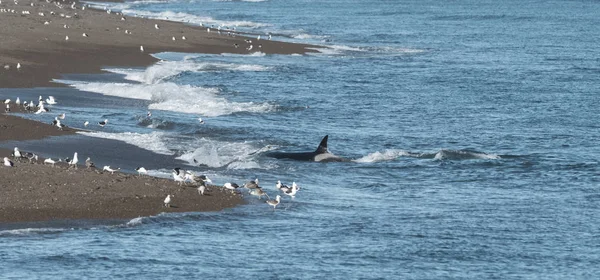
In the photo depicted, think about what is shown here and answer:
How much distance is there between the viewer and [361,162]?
26484mm

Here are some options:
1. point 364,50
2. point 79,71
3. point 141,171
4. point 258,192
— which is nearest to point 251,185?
point 258,192

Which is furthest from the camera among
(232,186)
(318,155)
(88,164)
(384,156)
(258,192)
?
(384,156)

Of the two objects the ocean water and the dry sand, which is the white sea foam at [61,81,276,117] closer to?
the ocean water

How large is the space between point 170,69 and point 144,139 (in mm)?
18173

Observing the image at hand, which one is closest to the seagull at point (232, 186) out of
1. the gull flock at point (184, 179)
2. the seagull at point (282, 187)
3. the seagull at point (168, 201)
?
the gull flock at point (184, 179)

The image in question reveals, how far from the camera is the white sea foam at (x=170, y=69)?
42.2 m

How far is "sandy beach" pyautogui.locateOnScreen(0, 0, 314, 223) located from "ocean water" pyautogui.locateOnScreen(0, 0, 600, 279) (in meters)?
0.70

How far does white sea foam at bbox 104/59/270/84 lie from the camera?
139 ft

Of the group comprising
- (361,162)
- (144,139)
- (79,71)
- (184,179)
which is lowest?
(361,162)

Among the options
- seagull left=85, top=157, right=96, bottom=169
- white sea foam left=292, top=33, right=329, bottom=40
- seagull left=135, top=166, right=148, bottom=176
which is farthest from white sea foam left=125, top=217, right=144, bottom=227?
white sea foam left=292, top=33, right=329, bottom=40

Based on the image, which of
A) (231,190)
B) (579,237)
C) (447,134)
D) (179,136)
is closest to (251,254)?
(231,190)

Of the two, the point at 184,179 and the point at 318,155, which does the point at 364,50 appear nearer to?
the point at 318,155

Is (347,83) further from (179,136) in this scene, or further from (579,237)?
(579,237)

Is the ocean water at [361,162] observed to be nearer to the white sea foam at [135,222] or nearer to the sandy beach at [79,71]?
the white sea foam at [135,222]
